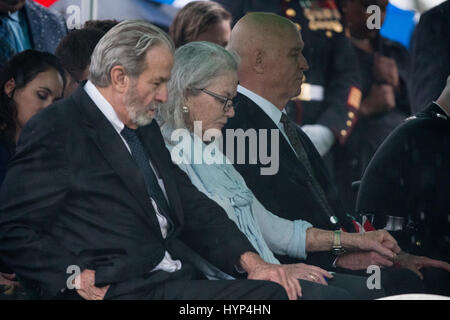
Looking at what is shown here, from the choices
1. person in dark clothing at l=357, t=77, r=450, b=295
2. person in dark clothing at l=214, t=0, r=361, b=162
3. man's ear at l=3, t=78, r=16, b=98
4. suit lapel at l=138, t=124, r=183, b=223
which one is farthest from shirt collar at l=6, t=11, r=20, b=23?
person in dark clothing at l=357, t=77, r=450, b=295

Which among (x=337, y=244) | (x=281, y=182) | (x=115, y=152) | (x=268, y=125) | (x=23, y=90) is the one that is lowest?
(x=337, y=244)

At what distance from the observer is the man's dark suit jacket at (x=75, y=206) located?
10.3ft

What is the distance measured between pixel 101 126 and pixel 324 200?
1.28m

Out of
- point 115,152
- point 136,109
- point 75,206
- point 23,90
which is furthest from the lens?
point 23,90

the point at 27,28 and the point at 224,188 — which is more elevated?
the point at 27,28

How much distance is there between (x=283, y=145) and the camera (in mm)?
4156

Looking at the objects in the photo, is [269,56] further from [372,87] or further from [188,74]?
[372,87]

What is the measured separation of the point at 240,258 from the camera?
3.53 m

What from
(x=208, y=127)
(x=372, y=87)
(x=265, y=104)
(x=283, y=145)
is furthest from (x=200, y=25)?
(x=372, y=87)

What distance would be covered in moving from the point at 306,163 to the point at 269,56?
544mm

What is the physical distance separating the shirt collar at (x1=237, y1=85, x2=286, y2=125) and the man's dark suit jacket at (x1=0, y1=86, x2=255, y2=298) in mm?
979

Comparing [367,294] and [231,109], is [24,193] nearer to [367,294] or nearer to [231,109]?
[231,109]

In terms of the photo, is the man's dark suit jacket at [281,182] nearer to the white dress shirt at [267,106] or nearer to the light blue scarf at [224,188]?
the white dress shirt at [267,106]

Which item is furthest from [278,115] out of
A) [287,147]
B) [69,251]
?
[69,251]
